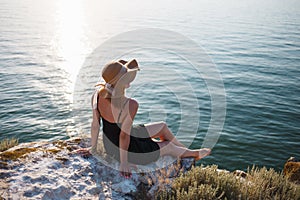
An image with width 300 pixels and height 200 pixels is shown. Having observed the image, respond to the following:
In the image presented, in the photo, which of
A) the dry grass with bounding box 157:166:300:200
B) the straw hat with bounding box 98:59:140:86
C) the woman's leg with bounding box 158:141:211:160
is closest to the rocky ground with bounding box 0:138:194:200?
the woman's leg with bounding box 158:141:211:160

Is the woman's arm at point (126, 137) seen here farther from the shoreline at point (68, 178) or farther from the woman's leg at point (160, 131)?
the woman's leg at point (160, 131)

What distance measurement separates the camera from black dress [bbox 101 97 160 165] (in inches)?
200

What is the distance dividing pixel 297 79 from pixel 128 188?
590 inches

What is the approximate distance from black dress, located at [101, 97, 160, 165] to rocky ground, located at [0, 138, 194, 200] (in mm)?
164

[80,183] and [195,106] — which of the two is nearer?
[80,183]

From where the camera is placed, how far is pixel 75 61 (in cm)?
2005

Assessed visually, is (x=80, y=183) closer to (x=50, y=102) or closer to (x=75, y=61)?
(x=50, y=102)

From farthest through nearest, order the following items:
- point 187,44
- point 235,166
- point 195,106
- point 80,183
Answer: point 187,44, point 195,106, point 235,166, point 80,183

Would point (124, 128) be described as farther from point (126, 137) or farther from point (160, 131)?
point (160, 131)

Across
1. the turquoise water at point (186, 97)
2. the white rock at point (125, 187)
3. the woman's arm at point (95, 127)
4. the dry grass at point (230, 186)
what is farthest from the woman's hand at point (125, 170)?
the turquoise water at point (186, 97)

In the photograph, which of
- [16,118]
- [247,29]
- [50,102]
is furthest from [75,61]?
[247,29]

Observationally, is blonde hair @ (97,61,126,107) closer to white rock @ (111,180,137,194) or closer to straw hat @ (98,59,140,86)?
straw hat @ (98,59,140,86)

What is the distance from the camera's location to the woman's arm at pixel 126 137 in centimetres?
472

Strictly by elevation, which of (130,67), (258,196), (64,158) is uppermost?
(130,67)
